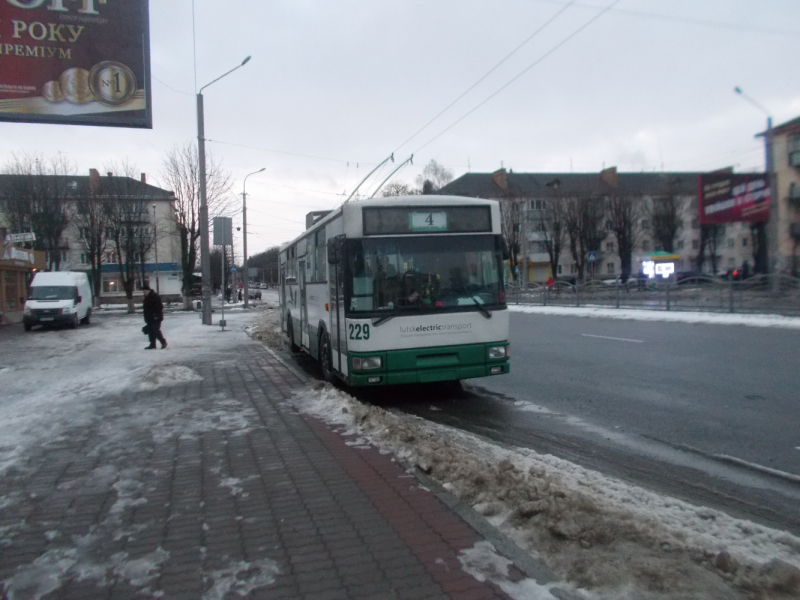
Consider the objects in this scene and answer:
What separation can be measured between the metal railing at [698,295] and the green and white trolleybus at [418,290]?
14.9 meters

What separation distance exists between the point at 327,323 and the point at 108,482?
5.18 metres

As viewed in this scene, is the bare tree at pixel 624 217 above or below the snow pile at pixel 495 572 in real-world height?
above

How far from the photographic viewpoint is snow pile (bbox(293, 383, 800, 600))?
3.13 meters

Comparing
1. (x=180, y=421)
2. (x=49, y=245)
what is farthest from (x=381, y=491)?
(x=49, y=245)

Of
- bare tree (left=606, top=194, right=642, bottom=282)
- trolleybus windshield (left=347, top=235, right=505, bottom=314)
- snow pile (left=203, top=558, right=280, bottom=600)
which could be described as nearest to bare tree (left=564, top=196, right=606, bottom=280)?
bare tree (left=606, top=194, right=642, bottom=282)

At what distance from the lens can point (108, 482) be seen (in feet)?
17.3

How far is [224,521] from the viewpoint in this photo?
4285 millimetres

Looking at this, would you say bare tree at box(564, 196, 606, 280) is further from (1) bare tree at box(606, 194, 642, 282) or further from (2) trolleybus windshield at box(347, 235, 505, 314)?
(2) trolleybus windshield at box(347, 235, 505, 314)

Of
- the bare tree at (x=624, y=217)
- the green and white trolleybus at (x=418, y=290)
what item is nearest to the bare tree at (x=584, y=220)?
the bare tree at (x=624, y=217)

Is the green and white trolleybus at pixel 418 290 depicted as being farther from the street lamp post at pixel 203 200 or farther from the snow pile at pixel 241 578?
the street lamp post at pixel 203 200

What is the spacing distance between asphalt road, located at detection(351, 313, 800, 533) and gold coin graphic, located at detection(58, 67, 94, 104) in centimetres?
633

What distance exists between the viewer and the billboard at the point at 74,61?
Answer: 927cm

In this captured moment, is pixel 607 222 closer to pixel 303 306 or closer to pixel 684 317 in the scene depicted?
pixel 684 317

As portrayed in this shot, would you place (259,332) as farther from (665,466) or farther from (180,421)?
(665,466)
